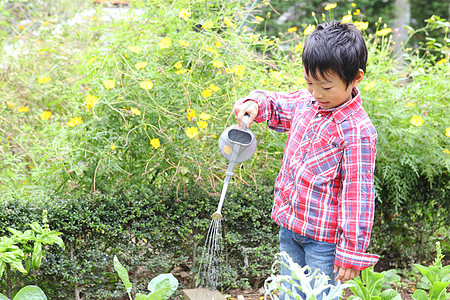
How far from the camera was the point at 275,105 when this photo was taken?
1715mm

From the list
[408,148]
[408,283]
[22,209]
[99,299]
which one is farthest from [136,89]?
[408,283]

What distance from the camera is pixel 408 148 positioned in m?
2.56

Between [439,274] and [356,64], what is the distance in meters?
1.19

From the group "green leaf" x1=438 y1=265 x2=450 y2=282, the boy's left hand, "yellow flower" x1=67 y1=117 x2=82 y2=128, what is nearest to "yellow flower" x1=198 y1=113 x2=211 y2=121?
"yellow flower" x1=67 y1=117 x2=82 y2=128

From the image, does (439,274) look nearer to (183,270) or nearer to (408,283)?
(408,283)

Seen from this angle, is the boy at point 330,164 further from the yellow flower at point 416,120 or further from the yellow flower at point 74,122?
the yellow flower at point 416,120

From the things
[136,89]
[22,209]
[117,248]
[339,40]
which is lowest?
[117,248]

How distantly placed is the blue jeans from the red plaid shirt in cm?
4

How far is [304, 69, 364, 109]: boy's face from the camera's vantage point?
1.36 meters

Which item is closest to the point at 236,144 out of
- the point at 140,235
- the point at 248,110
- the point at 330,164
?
the point at 248,110

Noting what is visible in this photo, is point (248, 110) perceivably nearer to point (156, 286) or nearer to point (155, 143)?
point (155, 143)

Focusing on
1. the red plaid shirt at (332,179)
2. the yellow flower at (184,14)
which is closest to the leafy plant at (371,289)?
the red plaid shirt at (332,179)

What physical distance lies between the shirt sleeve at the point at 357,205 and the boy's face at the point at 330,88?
15 cm

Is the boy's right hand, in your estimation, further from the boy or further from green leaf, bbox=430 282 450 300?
green leaf, bbox=430 282 450 300
